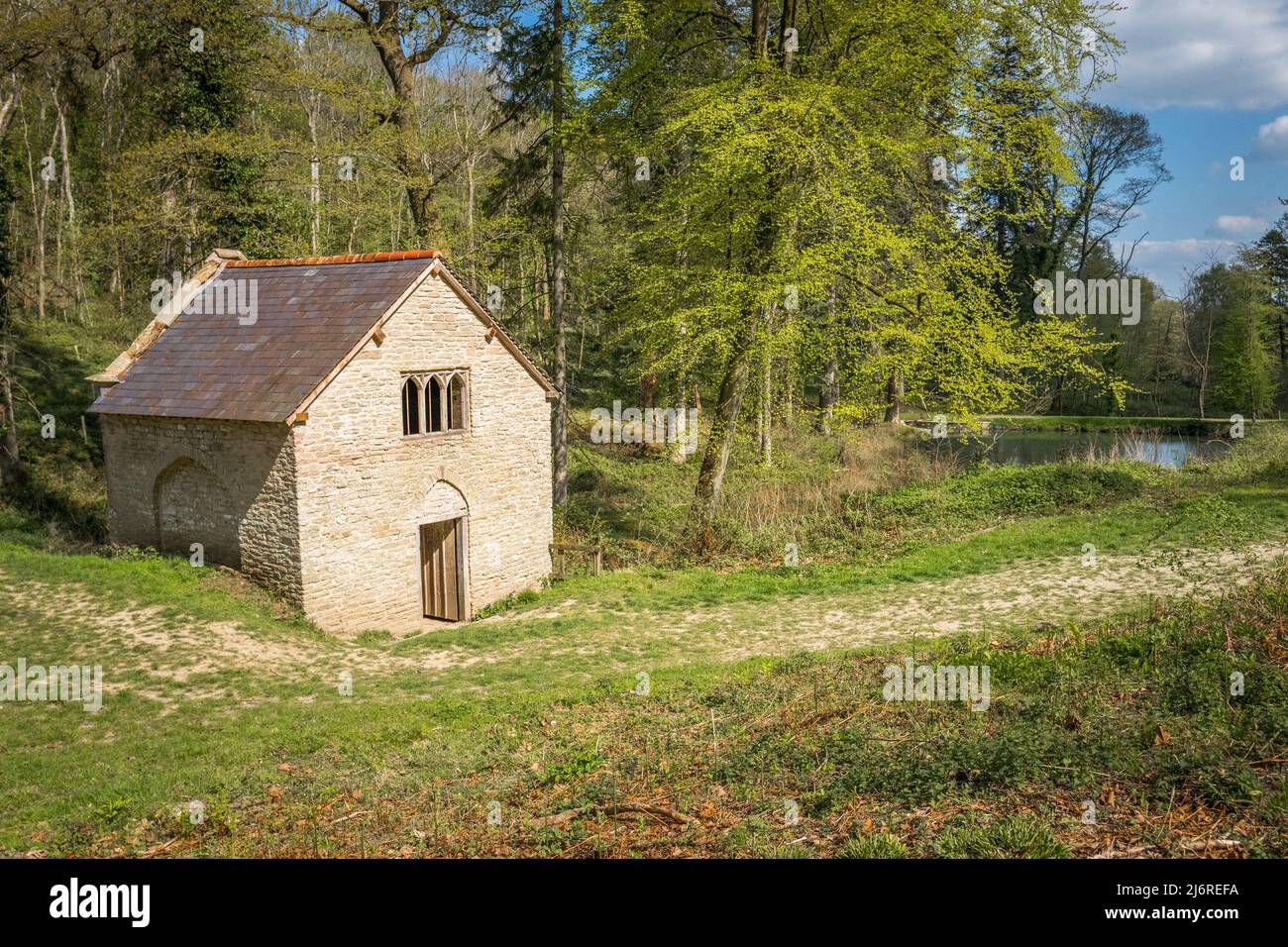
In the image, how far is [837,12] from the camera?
67.1ft

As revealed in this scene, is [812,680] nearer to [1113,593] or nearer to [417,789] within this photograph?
[417,789]

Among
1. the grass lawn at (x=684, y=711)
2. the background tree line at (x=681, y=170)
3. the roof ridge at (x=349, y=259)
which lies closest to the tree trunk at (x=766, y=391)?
the background tree line at (x=681, y=170)

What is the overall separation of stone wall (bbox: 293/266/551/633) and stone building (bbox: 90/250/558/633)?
35mm

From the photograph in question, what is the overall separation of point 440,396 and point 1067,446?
2190cm

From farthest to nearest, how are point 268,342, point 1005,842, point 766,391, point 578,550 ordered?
point 578,550 < point 766,391 < point 268,342 < point 1005,842

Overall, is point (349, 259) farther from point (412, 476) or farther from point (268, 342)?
point (412, 476)

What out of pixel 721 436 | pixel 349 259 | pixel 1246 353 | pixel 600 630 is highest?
pixel 349 259

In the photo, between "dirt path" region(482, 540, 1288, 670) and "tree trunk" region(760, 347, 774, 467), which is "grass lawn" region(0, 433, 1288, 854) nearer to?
"dirt path" region(482, 540, 1288, 670)

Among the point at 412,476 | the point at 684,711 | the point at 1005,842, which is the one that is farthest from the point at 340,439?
the point at 1005,842

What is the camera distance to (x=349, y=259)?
18406 mm

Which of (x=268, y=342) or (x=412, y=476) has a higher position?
(x=268, y=342)

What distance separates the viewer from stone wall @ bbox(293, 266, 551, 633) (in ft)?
51.5

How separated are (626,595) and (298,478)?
652cm
